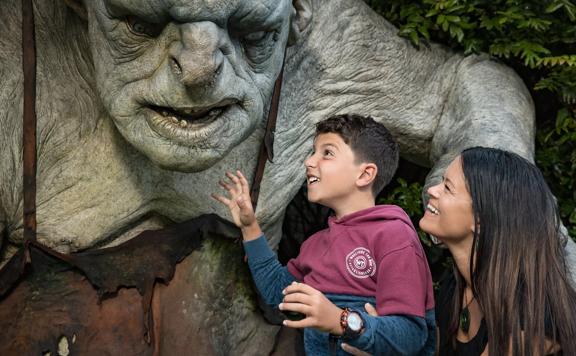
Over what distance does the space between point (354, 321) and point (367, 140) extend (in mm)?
475

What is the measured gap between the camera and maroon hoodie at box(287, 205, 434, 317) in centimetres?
200

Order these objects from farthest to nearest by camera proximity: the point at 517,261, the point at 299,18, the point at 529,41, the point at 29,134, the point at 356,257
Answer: the point at 529,41 < the point at 299,18 < the point at 29,134 < the point at 356,257 < the point at 517,261

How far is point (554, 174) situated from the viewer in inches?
123

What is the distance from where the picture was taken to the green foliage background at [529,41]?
9.64 ft

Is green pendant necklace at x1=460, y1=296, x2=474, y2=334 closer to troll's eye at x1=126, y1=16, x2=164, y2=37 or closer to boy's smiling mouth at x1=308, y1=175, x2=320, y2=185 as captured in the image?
boy's smiling mouth at x1=308, y1=175, x2=320, y2=185

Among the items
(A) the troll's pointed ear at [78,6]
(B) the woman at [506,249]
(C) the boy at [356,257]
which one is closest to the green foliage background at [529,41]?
(C) the boy at [356,257]

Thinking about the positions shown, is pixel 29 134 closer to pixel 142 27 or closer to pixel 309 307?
pixel 142 27

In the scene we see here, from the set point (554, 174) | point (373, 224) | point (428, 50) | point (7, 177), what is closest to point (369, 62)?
point (428, 50)

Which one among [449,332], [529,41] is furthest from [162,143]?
[529,41]

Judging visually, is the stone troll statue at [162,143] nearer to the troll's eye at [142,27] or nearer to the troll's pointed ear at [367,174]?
the troll's eye at [142,27]

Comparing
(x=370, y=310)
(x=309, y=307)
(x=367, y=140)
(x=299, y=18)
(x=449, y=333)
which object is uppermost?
(x=299, y=18)

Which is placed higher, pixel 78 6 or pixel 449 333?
pixel 78 6

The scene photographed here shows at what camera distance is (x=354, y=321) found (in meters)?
1.86

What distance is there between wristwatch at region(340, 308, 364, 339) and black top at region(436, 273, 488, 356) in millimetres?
332
